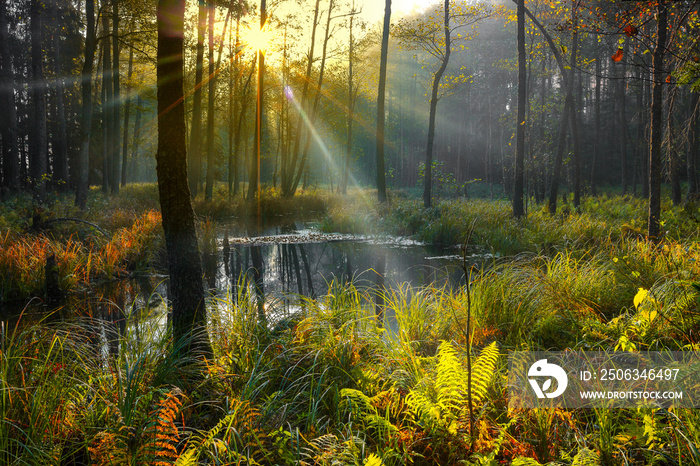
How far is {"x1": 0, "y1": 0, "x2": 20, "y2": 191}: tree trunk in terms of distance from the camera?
45.5 ft

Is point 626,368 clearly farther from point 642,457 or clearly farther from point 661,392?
point 642,457

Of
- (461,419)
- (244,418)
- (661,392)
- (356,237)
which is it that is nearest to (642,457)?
(661,392)

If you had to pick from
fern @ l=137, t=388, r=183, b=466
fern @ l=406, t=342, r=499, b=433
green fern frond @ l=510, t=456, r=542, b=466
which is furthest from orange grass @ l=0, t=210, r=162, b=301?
green fern frond @ l=510, t=456, r=542, b=466

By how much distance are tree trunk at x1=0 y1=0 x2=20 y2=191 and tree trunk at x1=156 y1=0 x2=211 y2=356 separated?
1487 cm

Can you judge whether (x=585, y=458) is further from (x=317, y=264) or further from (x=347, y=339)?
(x=317, y=264)

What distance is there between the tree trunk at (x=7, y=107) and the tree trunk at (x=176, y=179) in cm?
1487

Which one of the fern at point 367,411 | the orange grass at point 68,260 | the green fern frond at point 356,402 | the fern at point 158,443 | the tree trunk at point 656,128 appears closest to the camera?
the fern at point 158,443

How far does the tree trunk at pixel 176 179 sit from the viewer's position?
361 cm

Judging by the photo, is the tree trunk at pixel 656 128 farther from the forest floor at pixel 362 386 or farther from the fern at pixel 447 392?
the fern at pixel 447 392

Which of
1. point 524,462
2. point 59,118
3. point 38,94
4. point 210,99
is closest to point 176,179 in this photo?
point 524,462

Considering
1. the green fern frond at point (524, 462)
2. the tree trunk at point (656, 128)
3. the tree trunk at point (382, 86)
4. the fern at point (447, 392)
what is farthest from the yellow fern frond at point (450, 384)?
the tree trunk at point (382, 86)

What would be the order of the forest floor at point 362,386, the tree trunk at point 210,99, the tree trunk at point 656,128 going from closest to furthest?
the forest floor at point 362,386 < the tree trunk at point 656,128 < the tree trunk at point 210,99

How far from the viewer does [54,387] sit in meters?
2.52

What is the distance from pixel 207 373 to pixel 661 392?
126 inches
